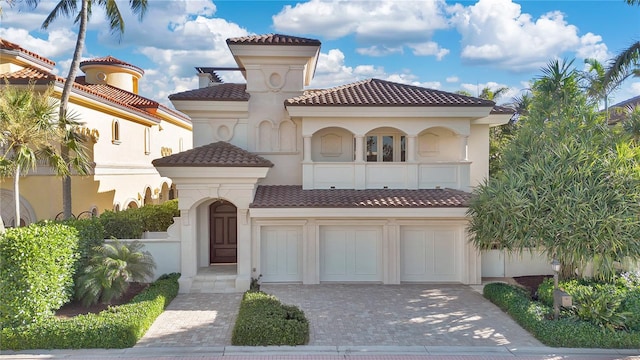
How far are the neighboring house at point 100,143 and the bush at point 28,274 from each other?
21.4 feet

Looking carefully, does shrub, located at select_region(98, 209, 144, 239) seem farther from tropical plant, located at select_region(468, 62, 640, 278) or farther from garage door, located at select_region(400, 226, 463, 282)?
tropical plant, located at select_region(468, 62, 640, 278)

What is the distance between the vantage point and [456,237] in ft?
49.0

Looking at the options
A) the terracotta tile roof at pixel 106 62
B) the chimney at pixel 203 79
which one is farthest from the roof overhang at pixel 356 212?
the terracotta tile roof at pixel 106 62

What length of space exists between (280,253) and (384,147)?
616 centimetres

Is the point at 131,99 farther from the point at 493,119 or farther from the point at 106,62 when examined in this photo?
the point at 493,119

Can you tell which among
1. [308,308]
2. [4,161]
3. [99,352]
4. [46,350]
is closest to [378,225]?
[308,308]

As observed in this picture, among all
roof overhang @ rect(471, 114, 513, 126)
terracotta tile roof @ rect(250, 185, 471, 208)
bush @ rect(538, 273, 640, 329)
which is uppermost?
roof overhang @ rect(471, 114, 513, 126)

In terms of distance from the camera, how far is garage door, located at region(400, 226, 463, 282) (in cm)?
1495

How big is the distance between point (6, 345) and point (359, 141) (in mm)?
12003

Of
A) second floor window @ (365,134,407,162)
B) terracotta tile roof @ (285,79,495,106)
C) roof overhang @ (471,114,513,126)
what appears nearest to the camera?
terracotta tile roof @ (285,79,495,106)

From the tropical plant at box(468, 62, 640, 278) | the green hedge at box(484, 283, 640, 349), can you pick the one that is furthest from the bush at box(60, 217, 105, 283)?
the green hedge at box(484, 283, 640, 349)

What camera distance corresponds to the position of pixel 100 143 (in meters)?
20.2

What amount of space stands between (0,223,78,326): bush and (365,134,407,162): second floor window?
37.2ft

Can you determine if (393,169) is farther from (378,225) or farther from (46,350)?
(46,350)
